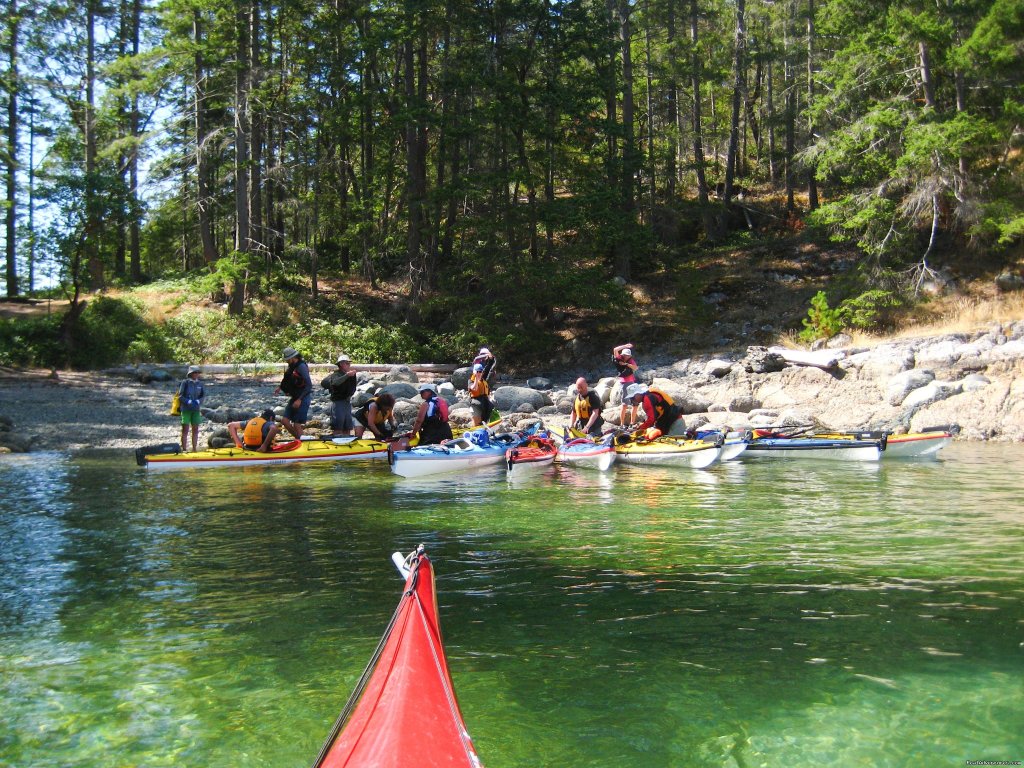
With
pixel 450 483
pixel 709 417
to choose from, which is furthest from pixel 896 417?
pixel 450 483

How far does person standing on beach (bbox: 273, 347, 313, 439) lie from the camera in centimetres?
1380

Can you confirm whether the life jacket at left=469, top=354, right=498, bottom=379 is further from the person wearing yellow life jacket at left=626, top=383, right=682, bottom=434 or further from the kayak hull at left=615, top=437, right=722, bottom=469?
the kayak hull at left=615, top=437, right=722, bottom=469

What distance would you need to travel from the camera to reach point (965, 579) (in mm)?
6367

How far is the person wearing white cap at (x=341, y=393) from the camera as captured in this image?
47.8 feet

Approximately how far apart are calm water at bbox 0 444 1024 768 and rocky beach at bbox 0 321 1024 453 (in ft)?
22.4

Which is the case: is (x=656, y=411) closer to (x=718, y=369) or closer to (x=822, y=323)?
(x=718, y=369)

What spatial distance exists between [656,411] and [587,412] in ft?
4.71

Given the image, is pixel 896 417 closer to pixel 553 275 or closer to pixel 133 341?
pixel 553 275

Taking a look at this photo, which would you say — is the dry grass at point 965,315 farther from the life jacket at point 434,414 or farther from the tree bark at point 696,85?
the life jacket at point 434,414

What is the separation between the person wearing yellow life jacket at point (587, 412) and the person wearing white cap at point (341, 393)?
424 centimetres

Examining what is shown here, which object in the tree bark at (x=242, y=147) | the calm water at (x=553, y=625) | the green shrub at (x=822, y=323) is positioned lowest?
the calm water at (x=553, y=625)

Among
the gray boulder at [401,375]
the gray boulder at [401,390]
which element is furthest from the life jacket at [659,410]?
the gray boulder at [401,375]

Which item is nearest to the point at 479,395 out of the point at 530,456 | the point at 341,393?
the point at 530,456

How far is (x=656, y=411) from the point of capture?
46.1ft
